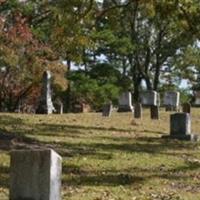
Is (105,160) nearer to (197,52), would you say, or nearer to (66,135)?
(66,135)

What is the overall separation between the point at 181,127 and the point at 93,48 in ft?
26.5

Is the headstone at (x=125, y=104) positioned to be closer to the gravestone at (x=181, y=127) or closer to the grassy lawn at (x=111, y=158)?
the grassy lawn at (x=111, y=158)

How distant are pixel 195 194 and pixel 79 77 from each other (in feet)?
117

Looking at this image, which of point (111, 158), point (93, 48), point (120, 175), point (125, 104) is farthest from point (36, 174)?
point (125, 104)

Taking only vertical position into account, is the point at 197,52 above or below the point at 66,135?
above

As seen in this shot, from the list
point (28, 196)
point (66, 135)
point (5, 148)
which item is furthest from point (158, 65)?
point (28, 196)

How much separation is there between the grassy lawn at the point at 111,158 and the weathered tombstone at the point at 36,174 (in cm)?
161

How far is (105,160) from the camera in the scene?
1428cm

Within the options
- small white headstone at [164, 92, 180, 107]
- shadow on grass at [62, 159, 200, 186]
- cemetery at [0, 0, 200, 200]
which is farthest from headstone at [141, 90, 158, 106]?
shadow on grass at [62, 159, 200, 186]

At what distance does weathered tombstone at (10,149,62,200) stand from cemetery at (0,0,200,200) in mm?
13

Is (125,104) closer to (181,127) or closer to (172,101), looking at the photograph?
(172,101)

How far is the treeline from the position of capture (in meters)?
21.1

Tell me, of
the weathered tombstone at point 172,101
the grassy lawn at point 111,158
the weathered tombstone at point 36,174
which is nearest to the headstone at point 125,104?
the weathered tombstone at point 172,101

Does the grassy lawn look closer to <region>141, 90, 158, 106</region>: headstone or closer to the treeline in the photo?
the treeline
